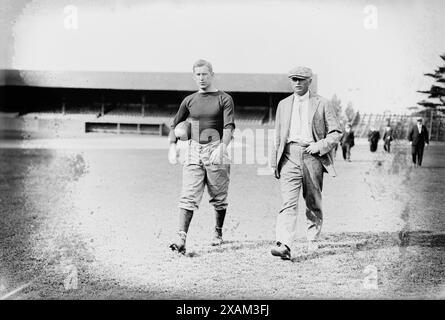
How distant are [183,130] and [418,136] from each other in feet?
11.4

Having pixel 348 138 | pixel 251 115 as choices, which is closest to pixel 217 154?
pixel 348 138

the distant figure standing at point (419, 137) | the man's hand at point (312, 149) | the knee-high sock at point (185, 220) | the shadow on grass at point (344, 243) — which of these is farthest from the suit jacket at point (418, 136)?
the knee-high sock at point (185, 220)

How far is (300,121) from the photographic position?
11.6 ft

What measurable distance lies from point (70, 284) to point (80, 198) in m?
1.36

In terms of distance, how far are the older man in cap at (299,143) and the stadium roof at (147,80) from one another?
0.92 m

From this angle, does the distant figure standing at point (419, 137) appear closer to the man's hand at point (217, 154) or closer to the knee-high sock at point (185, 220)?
the man's hand at point (217, 154)

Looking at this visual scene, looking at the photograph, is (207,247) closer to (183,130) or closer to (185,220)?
(185,220)

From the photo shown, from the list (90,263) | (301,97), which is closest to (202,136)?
(301,97)

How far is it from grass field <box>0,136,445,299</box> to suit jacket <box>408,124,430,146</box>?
31 cm

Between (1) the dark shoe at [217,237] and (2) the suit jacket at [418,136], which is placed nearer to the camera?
(1) the dark shoe at [217,237]

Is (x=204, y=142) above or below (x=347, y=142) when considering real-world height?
above

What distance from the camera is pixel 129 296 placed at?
3168 millimetres

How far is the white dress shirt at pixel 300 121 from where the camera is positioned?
3.53 metres

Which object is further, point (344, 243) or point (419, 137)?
point (419, 137)
